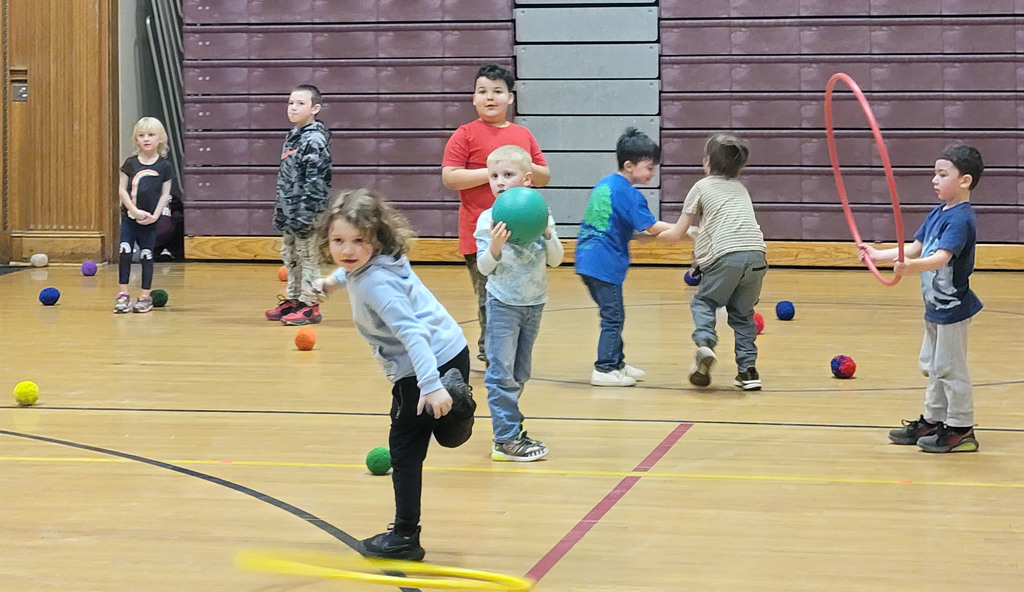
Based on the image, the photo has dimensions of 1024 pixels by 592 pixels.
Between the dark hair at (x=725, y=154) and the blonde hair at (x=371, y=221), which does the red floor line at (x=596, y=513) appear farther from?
the dark hair at (x=725, y=154)

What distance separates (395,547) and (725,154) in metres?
2.89

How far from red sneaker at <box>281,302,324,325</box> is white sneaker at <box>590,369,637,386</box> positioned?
100 inches

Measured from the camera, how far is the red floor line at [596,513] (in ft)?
9.97

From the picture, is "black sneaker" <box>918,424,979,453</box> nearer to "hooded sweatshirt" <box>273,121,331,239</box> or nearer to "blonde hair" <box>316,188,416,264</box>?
"blonde hair" <box>316,188,416,264</box>

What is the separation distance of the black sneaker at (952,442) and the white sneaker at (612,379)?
154 cm

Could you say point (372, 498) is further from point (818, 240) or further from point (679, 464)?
point (818, 240)

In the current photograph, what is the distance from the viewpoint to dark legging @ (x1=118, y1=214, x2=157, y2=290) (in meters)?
8.04

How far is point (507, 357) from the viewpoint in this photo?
13.4 feet

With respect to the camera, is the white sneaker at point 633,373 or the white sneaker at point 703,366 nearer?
the white sneaker at point 703,366

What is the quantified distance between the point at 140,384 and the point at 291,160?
2354mm

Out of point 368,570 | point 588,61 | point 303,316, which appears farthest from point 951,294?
point 588,61

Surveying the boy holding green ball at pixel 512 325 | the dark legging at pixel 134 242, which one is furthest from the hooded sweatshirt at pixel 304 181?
the boy holding green ball at pixel 512 325

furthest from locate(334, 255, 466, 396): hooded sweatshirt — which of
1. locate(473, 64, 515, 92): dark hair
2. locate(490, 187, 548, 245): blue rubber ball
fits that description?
locate(473, 64, 515, 92): dark hair

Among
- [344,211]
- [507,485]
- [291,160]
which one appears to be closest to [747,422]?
[507,485]
